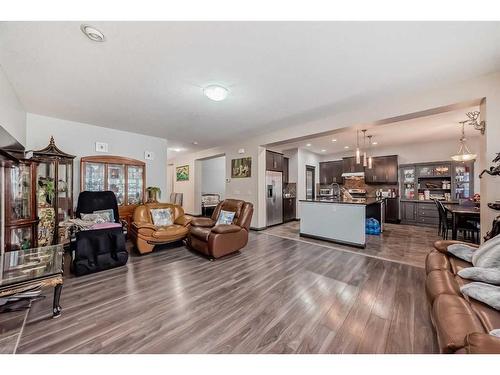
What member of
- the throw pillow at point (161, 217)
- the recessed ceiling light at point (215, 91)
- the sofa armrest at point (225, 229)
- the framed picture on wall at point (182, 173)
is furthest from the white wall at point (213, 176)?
the recessed ceiling light at point (215, 91)

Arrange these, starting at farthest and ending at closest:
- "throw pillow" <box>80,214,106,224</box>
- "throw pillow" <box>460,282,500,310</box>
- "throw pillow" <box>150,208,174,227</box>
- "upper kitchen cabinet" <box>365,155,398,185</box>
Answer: "upper kitchen cabinet" <box>365,155,398,185</box>, "throw pillow" <box>150,208,174,227</box>, "throw pillow" <box>80,214,106,224</box>, "throw pillow" <box>460,282,500,310</box>

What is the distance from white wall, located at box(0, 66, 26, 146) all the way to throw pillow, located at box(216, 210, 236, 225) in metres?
3.13

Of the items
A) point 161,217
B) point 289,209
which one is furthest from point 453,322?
point 289,209

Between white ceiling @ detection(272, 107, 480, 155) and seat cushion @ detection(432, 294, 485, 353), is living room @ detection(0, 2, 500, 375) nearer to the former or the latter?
seat cushion @ detection(432, 294, 485, 353)

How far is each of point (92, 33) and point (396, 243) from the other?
5.66m

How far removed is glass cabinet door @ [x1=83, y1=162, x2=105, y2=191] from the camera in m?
4.23

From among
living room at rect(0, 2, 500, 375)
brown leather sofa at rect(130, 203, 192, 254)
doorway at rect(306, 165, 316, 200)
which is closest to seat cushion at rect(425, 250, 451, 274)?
living room at rect(0, 2, 500, 375)

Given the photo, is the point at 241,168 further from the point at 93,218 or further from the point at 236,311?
the point at 236,311

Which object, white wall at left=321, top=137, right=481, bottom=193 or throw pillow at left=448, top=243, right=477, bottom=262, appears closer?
throw pillow at left=448, top=243, right=477, bottom=262

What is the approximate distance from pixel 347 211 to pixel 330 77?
264 centimetres

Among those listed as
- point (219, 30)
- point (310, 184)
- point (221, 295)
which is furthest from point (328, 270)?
point (310, 184)

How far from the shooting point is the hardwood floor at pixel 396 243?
3410mm

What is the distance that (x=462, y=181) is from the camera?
18.8 ft

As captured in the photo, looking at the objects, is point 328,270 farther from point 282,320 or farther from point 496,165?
point 496,165
